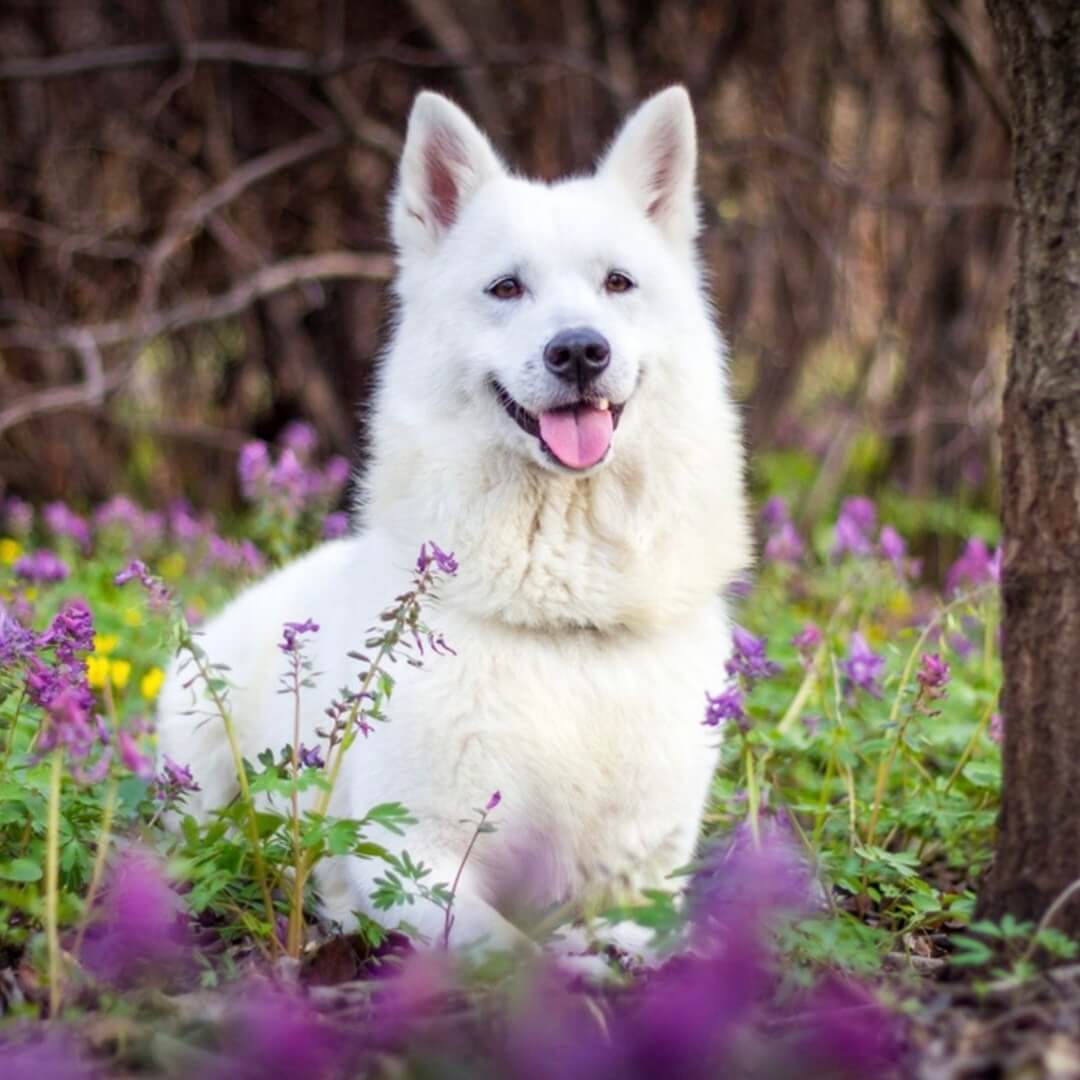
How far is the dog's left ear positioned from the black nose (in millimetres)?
656

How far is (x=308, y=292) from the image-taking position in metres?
7.99

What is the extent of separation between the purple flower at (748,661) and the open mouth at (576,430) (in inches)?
22.7

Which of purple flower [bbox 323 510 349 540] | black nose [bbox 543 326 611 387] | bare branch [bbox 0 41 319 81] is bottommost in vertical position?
purple flower [bbox 323 510 349 540]

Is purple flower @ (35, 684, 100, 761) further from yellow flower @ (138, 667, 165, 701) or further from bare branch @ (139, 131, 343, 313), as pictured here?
bare branch @ (139, 131, 343, 313)

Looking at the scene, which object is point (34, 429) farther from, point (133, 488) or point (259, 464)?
point (259, 464)

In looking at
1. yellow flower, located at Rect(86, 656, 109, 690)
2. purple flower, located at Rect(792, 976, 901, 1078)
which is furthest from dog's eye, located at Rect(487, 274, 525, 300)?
purple flower, located at Rect(792, 976, 901, 1078)

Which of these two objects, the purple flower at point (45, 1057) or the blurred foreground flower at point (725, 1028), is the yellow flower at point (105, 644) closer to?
the purple flower at point (45, 1057)

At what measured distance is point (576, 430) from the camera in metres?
3.30

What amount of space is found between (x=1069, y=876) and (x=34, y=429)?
6.85m

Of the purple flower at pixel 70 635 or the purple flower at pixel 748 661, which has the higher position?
the purple flower at pixel 70 635

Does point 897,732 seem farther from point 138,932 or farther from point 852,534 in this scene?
point 138,932

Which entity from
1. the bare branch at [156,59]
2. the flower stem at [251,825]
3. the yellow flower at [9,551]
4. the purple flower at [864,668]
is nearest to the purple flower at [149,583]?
the flower stem at [251,825]

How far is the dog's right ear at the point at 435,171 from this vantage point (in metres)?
3.63

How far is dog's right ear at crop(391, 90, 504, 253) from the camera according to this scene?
363 cm
